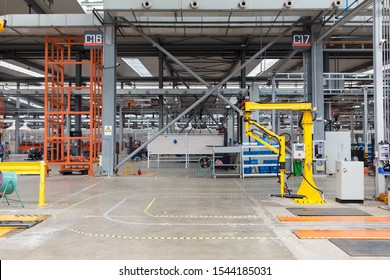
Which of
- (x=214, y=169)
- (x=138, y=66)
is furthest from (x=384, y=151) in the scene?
(x=138, y=66)

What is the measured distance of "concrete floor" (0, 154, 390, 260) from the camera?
4.64 meters

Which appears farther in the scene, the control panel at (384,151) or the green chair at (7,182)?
the control panel at (384,151)

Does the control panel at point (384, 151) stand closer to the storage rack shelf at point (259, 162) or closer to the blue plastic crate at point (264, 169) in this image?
the storage rack shelf at point (259, 162)

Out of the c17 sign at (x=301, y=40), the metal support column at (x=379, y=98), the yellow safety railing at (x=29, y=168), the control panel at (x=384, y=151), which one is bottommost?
the yellow safety railing at (x=29, y=168)

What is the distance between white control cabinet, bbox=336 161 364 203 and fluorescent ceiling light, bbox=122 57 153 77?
17742 millimetres

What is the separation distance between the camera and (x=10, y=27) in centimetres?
1482

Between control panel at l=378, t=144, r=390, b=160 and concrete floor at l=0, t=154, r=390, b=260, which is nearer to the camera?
concrete floor at l=0, t=154, r=390, b=260

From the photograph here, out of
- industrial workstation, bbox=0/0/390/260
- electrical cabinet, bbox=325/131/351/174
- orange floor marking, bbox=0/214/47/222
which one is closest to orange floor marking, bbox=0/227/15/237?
industrial workstation, bbox=0/0/390/260

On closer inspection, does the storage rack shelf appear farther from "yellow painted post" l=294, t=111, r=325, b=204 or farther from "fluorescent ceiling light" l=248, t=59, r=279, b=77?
"fluorescent ceiling light" l=248, t=59, r=279, b=77

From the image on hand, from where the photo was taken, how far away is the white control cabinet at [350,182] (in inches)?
338

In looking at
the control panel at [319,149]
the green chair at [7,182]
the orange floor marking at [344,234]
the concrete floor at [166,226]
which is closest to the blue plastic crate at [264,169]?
the control panel at [319,149]

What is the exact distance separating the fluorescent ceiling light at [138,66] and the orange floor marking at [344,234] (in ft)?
64.8

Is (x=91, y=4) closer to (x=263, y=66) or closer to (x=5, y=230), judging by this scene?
(x=5, y=230)
